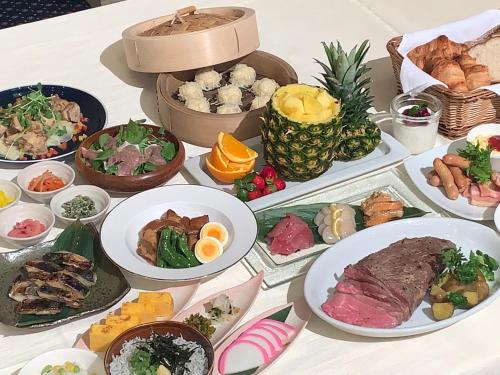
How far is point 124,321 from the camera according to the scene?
1.88 metres

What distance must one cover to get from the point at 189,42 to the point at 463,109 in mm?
979

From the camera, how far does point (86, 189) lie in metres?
2.39

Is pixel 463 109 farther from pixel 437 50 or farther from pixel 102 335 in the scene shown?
pixel 102 335

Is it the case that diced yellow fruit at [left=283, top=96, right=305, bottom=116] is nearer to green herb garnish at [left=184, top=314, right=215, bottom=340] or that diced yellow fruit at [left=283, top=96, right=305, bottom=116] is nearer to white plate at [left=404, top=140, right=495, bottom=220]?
white plate at [left=404, top=140, right=495, bottom=220]

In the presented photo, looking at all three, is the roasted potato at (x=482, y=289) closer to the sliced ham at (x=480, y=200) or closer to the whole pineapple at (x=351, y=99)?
the sliced ham at (x=480, y=200)

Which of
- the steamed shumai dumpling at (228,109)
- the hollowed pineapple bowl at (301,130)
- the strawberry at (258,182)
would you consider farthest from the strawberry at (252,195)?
the steamed shumai dumpling at (228,109)

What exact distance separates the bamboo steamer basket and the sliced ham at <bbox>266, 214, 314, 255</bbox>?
19.0 inches

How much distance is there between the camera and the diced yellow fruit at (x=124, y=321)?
1872 mm

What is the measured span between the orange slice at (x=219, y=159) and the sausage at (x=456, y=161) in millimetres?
693

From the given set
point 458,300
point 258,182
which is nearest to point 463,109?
point 258,182

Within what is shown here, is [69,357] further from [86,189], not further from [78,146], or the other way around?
[78,146]

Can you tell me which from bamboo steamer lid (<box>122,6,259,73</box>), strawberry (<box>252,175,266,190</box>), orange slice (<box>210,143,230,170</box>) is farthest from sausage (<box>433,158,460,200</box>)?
bamboo steamer lid (<box>122,6,259,73</box>)

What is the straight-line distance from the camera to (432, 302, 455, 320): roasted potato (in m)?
1.91

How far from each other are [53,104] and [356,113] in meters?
1.08
